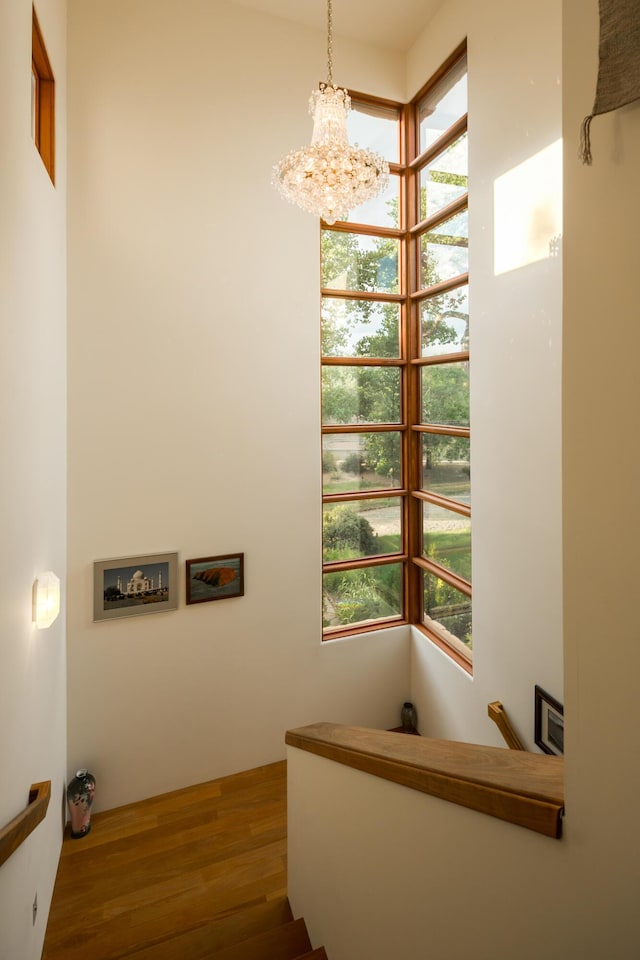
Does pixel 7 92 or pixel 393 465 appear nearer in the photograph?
pixel 7 92

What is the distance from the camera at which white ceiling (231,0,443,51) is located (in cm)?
354

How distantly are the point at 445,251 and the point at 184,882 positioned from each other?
164 inches

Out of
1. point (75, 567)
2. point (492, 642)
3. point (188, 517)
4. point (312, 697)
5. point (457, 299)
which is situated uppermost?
point (457, 299)

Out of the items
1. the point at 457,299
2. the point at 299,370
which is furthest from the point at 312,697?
the point at 457,299

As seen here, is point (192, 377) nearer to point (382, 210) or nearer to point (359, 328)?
point (359, 328)

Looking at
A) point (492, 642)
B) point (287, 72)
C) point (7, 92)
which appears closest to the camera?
point (7, 92)

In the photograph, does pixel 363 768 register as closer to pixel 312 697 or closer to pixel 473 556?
pixel 473 556

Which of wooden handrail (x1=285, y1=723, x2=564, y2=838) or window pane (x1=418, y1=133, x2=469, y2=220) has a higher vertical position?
window pane (x1=418, y1=133, x2=469, y2=220)

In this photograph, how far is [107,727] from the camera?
135 inches

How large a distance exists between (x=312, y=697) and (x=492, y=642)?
4.95 ft

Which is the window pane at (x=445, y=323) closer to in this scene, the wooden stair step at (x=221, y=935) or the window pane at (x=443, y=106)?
the window pane at (x=443, y=106)

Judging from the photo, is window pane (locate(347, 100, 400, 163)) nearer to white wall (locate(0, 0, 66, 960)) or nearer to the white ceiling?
the white ceiling

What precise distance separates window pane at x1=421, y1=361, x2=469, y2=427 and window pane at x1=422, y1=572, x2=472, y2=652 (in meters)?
1.20

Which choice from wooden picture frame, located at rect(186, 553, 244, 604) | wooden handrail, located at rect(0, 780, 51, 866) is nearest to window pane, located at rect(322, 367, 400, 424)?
wooden picture frame, located at rect(186, 553, 244, 604)
